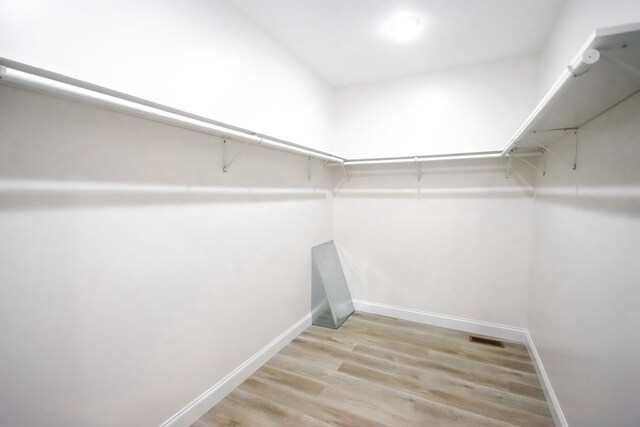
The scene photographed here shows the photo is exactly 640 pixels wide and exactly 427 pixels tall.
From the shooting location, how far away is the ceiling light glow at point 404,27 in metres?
2.03

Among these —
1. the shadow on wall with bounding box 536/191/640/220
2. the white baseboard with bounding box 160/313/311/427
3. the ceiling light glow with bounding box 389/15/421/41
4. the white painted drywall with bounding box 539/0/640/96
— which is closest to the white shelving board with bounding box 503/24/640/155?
the white painted drywall with bounding box 539/0/640/96

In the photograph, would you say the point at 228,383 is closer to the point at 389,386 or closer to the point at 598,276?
the point at 389,386

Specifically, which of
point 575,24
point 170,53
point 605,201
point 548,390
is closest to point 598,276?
point 605,201

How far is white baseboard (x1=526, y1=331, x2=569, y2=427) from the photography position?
161 cm

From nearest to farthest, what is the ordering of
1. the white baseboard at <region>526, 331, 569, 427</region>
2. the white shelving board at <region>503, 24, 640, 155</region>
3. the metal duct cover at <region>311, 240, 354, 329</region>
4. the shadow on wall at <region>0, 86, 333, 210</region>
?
the white shelving board at <region>503, 24, 640, 155</region>
the shadow on wall at <region>0, 86, 333, 210</region>
the white baseboard at <region>526, 331, 569, 427</region>
the metal duct cover at <region>311, 240, 354, 329</region>

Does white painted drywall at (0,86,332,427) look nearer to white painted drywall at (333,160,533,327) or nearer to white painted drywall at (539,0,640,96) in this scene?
white painted drywall at (333,160,533,327)

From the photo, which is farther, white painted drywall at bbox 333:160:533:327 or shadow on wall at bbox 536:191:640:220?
white painted drywall at bbox 333:160:533:327

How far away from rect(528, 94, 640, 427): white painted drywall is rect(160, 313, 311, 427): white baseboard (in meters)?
1.97

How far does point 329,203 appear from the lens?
3363 millimetres

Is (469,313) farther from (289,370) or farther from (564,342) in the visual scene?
(289,370)

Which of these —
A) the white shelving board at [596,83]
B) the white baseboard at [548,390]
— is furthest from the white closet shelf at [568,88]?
the white baseboard at [548,390]

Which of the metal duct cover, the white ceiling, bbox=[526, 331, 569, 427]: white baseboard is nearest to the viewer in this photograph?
bbox=[526, 331, 569, 427]: white baseboard

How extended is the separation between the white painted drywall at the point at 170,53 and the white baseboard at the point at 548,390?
2.57 metres

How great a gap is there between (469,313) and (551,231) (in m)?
1.26
